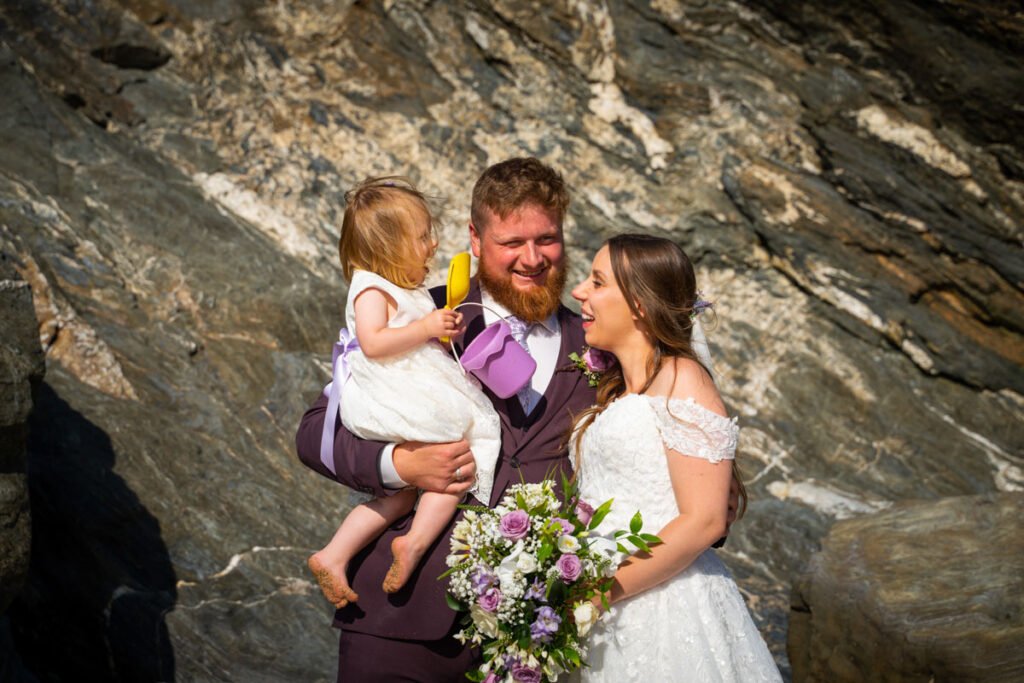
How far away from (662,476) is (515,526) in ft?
1.89

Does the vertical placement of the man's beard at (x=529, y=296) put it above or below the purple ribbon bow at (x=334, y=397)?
above

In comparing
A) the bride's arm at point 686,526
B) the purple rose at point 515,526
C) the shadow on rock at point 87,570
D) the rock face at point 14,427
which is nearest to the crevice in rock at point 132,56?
the shadow on rock at point 87,570

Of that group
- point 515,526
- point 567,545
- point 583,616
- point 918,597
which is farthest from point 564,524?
point 918,597

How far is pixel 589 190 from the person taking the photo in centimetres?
910

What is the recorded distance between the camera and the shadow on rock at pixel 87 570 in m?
5.16

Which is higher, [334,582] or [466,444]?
[466,444]

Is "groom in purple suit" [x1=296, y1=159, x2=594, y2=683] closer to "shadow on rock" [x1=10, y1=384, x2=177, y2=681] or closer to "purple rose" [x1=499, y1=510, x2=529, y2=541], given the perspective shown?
"purple rose" [x1=499, y1=510, x2=529, y2=541]

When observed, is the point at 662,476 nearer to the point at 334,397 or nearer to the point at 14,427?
the point at 334,397

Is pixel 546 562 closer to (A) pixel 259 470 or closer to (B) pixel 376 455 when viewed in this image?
(B) pixel 376 455

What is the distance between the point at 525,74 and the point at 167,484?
17.1 feet

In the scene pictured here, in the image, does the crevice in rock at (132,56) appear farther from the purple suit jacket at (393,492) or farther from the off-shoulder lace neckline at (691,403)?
the off-shoulder lace neckline at (691,403)

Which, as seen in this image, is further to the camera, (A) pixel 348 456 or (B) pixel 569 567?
(A) pixel 348 456

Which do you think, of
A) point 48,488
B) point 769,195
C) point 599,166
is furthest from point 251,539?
point 769,195

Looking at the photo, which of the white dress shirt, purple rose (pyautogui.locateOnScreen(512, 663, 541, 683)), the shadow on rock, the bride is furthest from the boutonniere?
the shadow on rock
